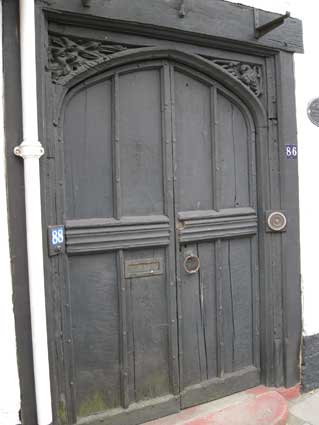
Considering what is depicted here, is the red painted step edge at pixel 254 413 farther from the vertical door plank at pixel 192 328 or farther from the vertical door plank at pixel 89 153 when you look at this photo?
the vertical door plank at pixel 89 153

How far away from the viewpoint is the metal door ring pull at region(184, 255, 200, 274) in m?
3.02

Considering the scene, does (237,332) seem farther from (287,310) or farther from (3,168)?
(3,168)

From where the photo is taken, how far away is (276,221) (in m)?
3.22

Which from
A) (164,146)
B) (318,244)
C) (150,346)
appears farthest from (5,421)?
(318,244)

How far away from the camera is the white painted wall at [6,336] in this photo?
2.30 metres

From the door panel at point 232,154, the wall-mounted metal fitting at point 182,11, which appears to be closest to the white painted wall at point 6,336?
the wall-mounted metal fitting at point 182,11

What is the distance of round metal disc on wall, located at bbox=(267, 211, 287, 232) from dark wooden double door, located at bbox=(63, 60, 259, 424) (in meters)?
0.14

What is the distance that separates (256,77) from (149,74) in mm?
902

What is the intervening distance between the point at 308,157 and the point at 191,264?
4.33 feet

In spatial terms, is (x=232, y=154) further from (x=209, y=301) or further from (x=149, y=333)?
(x=149, y=333)

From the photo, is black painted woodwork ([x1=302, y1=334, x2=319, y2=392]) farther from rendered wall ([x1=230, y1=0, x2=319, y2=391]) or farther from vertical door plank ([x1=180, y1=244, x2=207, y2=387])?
vertical door plank ([x1=180, y1=244, x2=207, y2=387])

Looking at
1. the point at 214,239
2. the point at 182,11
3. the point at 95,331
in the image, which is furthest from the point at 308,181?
the point at 95,331

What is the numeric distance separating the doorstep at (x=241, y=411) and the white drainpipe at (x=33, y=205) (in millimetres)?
984

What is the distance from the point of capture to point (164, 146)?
2916 millimetres
